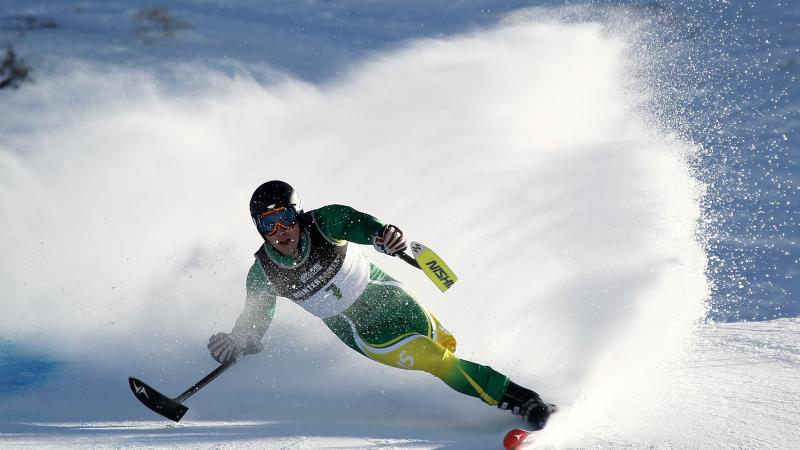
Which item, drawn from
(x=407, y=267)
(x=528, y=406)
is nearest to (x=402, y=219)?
(x=407, y=267)

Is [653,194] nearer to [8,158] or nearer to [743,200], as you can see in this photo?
[743,200]

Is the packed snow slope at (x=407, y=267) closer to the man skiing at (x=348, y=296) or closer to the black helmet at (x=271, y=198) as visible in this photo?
the man skiing at (x=348, y=296)

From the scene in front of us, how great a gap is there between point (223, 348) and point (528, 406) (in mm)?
1861

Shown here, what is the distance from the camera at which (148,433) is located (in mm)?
4031

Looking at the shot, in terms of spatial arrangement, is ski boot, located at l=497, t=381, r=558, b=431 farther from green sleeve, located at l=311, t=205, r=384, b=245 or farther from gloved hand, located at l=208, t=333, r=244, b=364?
gloved hand, located at l=208, t=333, r=244, b=364

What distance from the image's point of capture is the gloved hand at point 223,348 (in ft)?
14.6

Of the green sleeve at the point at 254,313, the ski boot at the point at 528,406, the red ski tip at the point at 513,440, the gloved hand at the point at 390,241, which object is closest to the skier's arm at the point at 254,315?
the green sleeve at the point at 254,313

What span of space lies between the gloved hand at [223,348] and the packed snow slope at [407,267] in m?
0.35

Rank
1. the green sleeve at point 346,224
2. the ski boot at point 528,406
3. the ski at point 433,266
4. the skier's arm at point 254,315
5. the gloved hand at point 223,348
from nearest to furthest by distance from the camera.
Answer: the ski boot at point 528,406
the ski at point 433,266
the green sleeve at point 346,224
the gloved hand at point 223,348
the skier's arm at point 254,315

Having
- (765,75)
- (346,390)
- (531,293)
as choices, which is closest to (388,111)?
(531,293)

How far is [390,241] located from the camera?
406 cm

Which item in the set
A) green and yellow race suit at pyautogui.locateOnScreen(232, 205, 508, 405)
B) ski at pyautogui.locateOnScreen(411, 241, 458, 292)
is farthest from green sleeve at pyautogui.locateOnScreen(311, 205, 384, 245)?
ski at pyautogui.locateOnScreen(411, 241, 458, 292)

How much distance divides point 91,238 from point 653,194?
6686mm

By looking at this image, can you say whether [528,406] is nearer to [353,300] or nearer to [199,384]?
[353,300]
